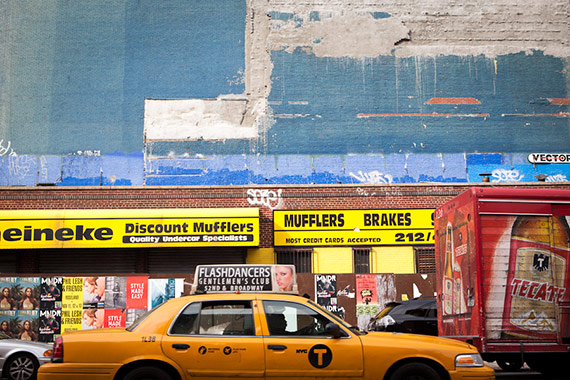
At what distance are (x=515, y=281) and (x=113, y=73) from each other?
1930 centimetres

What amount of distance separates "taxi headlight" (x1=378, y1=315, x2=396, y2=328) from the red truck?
430cm

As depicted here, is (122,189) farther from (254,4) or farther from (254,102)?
(254,4)

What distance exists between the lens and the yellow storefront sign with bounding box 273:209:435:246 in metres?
22.0

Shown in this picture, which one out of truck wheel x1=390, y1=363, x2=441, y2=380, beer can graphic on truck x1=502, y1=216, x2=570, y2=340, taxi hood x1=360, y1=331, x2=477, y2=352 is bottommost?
truck wheel x1=390, y1=363, x2=441, y2=380

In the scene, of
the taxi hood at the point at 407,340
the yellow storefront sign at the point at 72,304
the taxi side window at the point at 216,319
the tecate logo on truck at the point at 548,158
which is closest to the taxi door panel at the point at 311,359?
the taxi hood at the point at 407,340

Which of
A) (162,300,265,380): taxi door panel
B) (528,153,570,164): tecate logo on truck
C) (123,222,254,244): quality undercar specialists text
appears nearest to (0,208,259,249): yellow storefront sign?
(123,222,254,244): quality undercar specialists text

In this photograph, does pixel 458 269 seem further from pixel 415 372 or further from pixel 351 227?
pixel 351 227

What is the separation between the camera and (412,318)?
47.3 feet

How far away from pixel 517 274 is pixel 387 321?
5.16m

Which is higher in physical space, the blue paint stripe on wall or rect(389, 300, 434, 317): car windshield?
the blue paint stripe on wall

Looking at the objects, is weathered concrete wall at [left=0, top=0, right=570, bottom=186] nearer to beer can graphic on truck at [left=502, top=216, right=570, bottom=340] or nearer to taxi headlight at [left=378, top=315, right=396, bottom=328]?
taxi headlight at [left=378, top=315, right=396, bottom=328]

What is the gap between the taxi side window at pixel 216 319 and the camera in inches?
319

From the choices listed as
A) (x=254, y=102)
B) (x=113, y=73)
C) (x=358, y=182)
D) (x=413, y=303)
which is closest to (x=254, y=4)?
(x=254, y=102)

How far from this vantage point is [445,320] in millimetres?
11367
